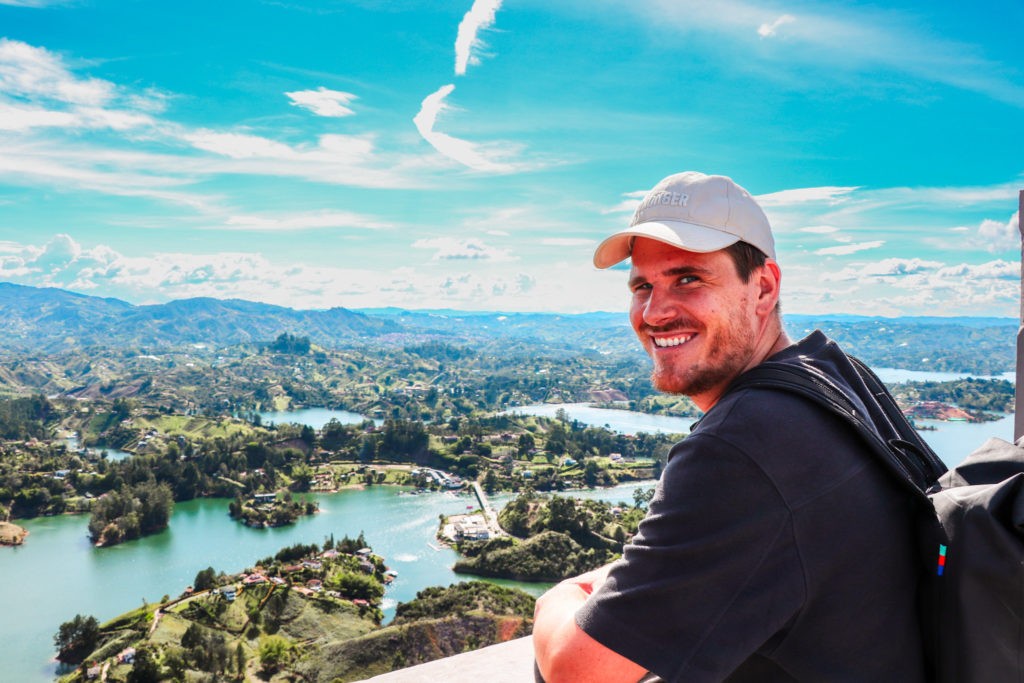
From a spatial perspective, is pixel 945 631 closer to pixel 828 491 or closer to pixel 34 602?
pixel 828 491

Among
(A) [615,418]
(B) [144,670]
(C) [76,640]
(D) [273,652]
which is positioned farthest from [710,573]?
(A) [615,418]

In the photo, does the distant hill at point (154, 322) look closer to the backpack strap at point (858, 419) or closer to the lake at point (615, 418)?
the lake at point (615, 418)

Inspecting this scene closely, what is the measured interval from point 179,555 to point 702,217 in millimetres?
23821

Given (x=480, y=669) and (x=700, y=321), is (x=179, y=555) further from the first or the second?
(x=700, y=321)

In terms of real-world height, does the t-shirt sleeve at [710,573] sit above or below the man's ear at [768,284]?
below

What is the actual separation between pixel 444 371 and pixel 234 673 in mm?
66351

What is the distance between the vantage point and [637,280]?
3.11ft

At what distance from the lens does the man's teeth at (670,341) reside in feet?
2.88

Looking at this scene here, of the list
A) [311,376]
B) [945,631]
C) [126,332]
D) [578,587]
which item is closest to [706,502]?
[945,631]

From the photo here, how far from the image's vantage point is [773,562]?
633 mm

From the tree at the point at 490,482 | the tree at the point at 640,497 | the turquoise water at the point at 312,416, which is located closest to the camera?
the tree at the point at 640,497

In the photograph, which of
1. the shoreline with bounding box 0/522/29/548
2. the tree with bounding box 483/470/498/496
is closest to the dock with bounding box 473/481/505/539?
the tree with bounding box 483/470/498/496

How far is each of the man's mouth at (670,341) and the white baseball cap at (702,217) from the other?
0.11 meters

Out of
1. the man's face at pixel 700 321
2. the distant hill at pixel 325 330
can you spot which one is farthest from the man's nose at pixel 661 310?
the distant hill at pixel 325 330
